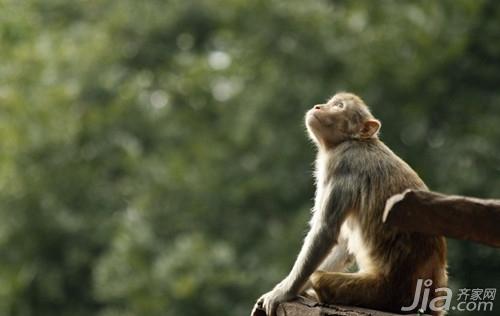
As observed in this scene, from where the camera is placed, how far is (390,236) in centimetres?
425

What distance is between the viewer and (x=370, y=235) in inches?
170

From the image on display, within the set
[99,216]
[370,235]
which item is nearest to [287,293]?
[370,235]

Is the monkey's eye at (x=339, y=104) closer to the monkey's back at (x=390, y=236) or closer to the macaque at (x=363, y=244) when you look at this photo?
the macaque at (x=363, y=244)

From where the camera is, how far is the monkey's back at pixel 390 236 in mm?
4227

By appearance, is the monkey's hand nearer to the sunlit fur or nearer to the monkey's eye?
the sunlit fur

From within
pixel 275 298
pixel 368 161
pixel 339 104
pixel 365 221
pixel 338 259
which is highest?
pixel 339 104

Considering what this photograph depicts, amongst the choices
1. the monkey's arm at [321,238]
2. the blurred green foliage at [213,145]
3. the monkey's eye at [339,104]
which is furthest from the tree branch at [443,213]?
the blurred green foliage at [213,145]

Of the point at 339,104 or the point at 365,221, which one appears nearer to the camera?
the point at 365,221

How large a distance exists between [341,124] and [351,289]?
87 cm

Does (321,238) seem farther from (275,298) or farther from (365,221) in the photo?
(275,298)

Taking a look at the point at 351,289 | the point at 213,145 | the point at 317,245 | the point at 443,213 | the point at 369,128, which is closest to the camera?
the point at 443,213

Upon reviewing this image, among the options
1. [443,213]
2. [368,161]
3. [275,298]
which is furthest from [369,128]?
[443,213]

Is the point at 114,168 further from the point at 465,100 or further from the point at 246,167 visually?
the point at 465,100

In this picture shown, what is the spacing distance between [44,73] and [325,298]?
9.62 m
